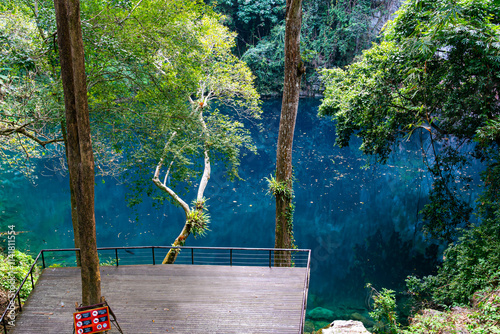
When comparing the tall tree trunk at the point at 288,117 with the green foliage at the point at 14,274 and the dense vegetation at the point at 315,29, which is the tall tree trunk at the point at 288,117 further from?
the dense vegetation at the point at 315,29

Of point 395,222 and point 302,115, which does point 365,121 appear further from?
point 302,115

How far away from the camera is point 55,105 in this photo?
7520 millimetres

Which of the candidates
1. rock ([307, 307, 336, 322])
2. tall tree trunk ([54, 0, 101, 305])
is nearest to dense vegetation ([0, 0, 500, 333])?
rock ([307, 307, 336, 322])

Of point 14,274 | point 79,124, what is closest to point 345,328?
point 79,124

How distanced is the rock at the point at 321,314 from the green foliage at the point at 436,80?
4.32 m

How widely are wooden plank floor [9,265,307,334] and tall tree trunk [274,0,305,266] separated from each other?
1609 millimetres

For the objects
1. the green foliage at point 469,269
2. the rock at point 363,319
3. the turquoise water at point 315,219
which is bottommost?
the rock at point 363,319

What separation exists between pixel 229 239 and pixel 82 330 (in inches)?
454

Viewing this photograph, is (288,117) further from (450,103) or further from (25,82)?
(25,82)

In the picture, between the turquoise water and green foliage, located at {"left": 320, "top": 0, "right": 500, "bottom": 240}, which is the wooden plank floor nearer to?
the turquoise water

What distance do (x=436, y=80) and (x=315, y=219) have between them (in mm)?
10479

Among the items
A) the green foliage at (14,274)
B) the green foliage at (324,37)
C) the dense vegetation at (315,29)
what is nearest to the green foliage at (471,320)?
the green foliage at (14,274)

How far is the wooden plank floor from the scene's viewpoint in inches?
235

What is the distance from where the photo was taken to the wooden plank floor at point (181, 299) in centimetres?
597
